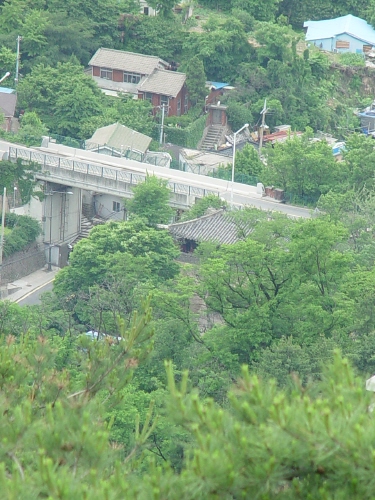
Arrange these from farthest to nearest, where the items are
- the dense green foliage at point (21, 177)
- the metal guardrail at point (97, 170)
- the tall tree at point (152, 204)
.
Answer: the dense green foliage at point (21, 177), the metal guardrail at point (97, 170), the tall tree at point (152, 204)

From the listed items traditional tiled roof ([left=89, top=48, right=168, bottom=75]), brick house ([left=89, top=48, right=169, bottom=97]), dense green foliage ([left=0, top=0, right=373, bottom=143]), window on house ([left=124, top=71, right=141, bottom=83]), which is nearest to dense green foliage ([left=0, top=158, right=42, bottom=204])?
dense green foliage ([left=0, top=0, right=373, bottom=143])

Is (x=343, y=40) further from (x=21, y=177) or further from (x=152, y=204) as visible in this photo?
(x=152, y=204)

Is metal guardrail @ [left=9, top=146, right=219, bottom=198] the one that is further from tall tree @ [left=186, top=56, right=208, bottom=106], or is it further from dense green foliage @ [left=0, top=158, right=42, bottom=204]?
tall tree @ [left=186, top=56, right=208, bottom=106]

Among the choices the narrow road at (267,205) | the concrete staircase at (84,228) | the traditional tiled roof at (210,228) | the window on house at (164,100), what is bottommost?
the concrete staircase at (84,228)

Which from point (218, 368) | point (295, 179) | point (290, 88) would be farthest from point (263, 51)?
point (218, 368)

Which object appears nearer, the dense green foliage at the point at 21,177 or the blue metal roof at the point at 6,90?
the dense green foliage at the point at 21,177

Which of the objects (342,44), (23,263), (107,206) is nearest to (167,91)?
(107,206)

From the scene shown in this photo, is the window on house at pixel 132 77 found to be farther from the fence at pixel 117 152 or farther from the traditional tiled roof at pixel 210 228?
the traditional tiled roof at pixel 210 228

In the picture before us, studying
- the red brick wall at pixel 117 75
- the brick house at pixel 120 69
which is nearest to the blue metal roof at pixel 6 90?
the brick house at pixel 120 69
